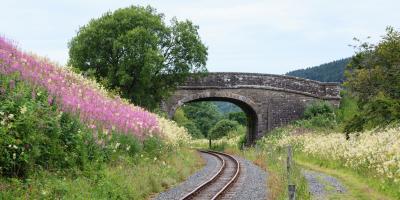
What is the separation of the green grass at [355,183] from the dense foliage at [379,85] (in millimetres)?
3273

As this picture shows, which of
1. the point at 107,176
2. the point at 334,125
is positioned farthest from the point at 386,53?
the point at 107,176

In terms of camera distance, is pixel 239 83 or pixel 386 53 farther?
pixel 239 83

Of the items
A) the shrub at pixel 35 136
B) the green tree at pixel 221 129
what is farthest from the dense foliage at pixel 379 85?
the green tree at pixel 221 129

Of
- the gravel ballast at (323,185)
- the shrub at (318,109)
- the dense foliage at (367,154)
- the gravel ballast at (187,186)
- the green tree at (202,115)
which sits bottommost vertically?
the gravel ballast at (187,186)

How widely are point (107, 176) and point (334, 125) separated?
1127 inches

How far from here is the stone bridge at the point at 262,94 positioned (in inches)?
1534

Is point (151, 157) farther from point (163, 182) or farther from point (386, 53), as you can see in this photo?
point (386, 53)

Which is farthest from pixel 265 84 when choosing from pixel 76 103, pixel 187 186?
pixel 76 103

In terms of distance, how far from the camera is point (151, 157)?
17016mm

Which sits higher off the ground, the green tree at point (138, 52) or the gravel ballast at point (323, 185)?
the green tree at point (138, 52)

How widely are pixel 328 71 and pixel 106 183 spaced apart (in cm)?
12433

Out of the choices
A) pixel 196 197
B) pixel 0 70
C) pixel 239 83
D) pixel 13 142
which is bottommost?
pixel 196 197

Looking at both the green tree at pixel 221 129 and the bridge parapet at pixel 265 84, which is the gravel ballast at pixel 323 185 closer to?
the bridge parapet at pixel 265 84

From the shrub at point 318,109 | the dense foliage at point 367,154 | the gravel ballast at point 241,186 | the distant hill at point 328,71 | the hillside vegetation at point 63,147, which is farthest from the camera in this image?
the distant hill at point 328,71
